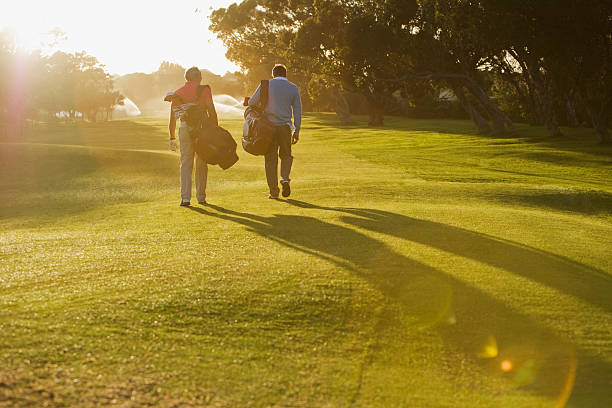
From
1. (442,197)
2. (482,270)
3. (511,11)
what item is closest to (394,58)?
(511,11)

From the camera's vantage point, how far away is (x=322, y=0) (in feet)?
123

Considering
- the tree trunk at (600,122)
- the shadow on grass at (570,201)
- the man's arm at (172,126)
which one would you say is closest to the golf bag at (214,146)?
the man's arm at (172,126)

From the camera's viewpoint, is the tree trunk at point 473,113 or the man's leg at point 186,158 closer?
the man's leg at point 186,158

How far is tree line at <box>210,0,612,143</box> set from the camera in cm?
2675

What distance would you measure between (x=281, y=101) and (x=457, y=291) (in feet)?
19.2

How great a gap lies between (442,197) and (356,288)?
7.34m

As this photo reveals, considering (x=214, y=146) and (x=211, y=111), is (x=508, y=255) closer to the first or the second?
(x=214, y=146)

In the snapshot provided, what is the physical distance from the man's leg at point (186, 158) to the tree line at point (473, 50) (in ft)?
69.6

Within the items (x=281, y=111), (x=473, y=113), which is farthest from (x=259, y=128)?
(x=473, y=113)

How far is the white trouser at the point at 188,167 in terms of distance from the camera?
10.2m

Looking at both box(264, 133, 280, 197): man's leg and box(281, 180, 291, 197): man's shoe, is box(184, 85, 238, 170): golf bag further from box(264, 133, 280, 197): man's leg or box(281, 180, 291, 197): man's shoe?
box(281, 180, 291, 197): man's shoe

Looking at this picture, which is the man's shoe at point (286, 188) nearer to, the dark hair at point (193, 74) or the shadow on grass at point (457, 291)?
the shadow on grass at point (457, 291)

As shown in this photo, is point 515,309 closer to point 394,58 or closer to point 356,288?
point 356,288

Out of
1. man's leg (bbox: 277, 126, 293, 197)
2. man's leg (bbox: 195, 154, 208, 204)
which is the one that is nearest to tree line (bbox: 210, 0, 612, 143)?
man's leg (bbox: 277, 126, 293, 197)
